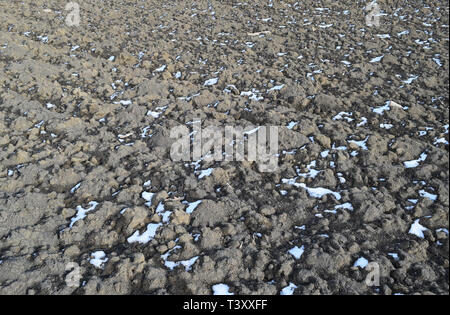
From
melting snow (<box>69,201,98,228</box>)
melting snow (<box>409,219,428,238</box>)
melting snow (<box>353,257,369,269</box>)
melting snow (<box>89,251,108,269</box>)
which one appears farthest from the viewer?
melting snow (<box>69,201,98,228</box>)

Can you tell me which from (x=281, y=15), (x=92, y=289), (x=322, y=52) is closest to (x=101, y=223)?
(x=92, y=289)

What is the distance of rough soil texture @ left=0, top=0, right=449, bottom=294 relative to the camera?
2.66 meters

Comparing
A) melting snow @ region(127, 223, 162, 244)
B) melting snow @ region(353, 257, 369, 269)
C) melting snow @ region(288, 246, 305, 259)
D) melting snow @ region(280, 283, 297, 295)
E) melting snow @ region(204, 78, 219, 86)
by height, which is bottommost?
melting snow @ region(280, 283, 297, 295)

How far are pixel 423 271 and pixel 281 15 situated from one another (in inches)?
268

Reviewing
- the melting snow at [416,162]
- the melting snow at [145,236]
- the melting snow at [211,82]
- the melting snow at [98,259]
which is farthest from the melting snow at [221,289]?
the melting snow at [211,82]

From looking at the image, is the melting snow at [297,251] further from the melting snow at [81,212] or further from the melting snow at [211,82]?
the melting snow at [211,82]

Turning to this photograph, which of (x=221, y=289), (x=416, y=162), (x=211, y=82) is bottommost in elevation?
(x=221, y=289)

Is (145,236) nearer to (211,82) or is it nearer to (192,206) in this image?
(192,206)

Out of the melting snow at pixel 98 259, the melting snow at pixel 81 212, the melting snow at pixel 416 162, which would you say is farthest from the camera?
the melting snow at pixel 416 162

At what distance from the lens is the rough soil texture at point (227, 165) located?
2.66 metres

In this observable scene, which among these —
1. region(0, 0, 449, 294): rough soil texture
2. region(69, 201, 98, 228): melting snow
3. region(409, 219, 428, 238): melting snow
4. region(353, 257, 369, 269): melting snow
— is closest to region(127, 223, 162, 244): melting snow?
region(0, 0, 449, 294): rough soil texture

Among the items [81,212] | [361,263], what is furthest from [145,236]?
Answer: [361,263]

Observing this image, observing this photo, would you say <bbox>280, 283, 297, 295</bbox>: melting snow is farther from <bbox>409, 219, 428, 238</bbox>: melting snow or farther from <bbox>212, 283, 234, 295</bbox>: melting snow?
<bbox>409, 219, 428, 238</bbox>: melting snow

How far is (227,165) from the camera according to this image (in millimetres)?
3713
